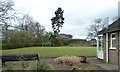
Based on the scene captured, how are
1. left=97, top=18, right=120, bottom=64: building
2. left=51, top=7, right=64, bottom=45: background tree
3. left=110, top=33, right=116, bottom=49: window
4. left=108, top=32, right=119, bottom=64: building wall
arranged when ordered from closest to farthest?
left=97, top=18, right=120, bottom=64: building < left=108, top=32, right=119, bottom=64: building wall < left=110, top=33, right=116, bottom=49: window < left=51, top=7, right=64, bottom=45: background tree

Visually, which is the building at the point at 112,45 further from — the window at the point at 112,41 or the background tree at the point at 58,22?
the background tree at the point at 58,22

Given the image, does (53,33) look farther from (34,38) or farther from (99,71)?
(99,71)

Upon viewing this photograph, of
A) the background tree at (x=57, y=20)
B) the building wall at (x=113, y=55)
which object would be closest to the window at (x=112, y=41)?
the building wall at (x=113, y=55)

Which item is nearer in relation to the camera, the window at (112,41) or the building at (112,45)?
the building at (112,45)

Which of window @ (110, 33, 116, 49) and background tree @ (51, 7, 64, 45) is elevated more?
background tree @ (51, 7, 64, 45)

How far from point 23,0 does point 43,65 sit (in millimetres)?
12931

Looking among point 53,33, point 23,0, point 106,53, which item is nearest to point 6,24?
point 23,0

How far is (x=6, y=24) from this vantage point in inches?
901

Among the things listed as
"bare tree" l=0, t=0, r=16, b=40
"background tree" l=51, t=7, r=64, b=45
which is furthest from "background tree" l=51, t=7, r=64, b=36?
"bare tree" l=0, t=0, r=16, b=40

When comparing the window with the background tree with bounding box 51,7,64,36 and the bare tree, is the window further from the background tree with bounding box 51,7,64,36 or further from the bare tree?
the background tree with bounding box 51,7,64,36

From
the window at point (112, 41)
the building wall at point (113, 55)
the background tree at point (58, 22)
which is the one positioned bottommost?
the building wall at point (113, 55)

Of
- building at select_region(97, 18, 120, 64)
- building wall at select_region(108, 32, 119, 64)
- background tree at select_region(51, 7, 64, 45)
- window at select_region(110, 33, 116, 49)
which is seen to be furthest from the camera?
background tree at select_region(51, 7, 64, 45)

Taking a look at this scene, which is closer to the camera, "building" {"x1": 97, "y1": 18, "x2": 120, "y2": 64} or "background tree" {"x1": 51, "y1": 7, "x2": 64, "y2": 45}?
"building" {"x1": 97, "y1": 18, "x2": 120, "y2": 64}

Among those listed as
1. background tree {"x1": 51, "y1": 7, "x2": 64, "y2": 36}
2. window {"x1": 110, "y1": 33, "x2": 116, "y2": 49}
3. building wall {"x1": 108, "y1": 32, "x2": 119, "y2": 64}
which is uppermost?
background tree {"x1": 51, "y1": 7, "x2": 64, "y2": 36}
